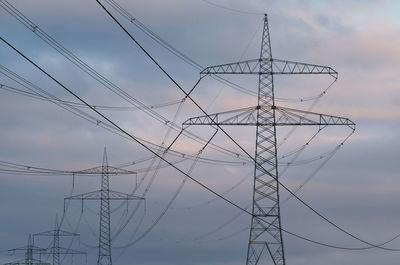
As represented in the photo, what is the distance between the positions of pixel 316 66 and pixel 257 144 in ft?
23.7

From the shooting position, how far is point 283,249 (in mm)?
57312

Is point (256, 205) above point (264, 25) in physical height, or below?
below

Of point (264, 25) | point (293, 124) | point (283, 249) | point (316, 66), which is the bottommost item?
point (283, 249)

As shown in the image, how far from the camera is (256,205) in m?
57.8

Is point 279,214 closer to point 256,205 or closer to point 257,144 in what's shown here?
point 256,205

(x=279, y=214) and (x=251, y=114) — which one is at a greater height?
(x=251, y=114)

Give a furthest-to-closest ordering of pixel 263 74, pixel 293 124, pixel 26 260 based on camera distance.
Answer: pixel 26 260, pixel 263 74, pixel 293 124

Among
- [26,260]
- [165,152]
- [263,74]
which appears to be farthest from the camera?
[26,260]

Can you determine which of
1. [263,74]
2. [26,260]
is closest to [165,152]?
[263,74]

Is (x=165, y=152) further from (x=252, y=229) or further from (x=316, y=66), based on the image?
(x=316, y=66)

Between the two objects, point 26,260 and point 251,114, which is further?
point 26,260

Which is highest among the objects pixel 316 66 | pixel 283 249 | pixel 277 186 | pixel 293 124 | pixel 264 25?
pixel 264 25

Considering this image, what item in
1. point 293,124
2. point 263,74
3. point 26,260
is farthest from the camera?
point 26,260

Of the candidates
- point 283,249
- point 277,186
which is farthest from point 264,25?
point 283,249
